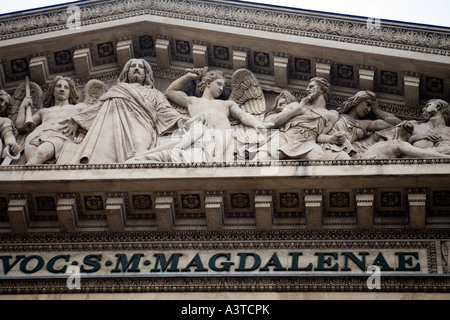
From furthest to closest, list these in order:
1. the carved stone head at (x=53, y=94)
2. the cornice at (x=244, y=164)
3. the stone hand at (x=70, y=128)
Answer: the carved stone head at (x=53, y=94)
the stone hand at (x=70, y=128)
the cornice at (x=244, y=164)

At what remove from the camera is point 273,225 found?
20.4 metres

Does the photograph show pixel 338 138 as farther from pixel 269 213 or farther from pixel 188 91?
pixel 188 91

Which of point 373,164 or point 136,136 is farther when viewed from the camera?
point 136,136

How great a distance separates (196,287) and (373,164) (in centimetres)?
348

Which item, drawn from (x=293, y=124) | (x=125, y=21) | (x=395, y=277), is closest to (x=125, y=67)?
(x=125, y=21)

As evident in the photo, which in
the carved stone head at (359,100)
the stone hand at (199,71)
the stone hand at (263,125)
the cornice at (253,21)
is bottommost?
the stone hand at (263,125)

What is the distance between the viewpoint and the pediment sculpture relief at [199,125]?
21.3m

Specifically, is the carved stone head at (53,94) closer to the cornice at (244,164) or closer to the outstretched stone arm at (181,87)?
the outstretched stone arm at (181,87)

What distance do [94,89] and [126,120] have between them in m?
1.69

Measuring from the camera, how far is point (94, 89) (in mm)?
23562

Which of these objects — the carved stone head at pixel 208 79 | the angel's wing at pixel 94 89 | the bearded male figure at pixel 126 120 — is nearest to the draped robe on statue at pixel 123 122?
the bearded male figure at pixel 126 120

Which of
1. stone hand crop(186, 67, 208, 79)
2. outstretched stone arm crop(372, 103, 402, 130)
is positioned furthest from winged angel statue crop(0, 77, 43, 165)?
outstretched stone arm crop(372, 103, 402, 130)

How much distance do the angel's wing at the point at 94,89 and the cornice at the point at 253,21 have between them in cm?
122

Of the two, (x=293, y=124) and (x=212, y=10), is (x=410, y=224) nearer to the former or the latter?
(x=293, y=124)
